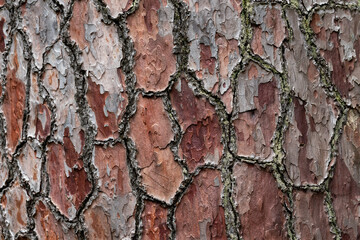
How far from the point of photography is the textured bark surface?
1071 millimetres

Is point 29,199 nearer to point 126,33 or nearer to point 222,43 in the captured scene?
point 126,33

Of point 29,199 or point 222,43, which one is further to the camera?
point 29,199

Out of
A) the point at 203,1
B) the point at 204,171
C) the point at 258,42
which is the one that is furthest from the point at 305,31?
the point at 204,171

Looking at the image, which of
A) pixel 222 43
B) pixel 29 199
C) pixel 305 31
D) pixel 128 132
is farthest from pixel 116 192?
pixel 305 31

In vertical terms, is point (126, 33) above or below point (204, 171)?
above

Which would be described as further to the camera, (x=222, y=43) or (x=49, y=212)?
(x=49, y=212)

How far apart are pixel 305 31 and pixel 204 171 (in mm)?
357

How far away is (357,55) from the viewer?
1.14 metres

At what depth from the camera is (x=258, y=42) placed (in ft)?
3.53

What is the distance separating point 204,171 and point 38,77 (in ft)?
1.36

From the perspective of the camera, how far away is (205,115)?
1.07m

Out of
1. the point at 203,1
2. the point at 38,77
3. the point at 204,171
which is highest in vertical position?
the point at 203,1

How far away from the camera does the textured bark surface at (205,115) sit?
1.07 metres

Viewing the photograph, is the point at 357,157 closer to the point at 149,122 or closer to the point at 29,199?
the point at 149,122
